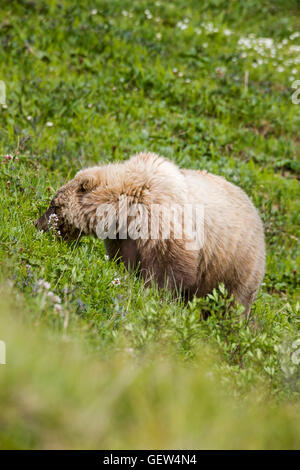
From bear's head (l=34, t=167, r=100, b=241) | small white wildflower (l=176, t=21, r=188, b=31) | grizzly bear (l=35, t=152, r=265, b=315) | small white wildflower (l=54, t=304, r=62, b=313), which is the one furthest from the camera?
small white wildflower (l=176, t=21, r=188, b=31)

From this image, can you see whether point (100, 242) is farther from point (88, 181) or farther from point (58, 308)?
point (58, 308)

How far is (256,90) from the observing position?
11023 millimetres

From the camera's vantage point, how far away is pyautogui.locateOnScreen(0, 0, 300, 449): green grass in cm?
232

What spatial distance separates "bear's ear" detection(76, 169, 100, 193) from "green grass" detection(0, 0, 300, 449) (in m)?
0.58

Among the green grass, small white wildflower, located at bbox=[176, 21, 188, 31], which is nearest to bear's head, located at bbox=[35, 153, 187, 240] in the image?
the green grass

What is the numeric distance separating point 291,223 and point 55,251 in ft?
17.0

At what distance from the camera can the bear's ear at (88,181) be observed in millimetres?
5113

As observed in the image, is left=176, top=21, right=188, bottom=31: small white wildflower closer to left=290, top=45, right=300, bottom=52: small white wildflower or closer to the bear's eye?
left=290, top=45, right=300, bottom=52: small white wildflower

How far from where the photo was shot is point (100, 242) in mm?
5906

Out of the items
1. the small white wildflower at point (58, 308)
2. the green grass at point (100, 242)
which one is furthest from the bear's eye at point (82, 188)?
A: the small white wildflower at point (58, 308)

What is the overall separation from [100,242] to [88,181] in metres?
1.00

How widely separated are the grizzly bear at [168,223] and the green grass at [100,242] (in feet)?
0.88

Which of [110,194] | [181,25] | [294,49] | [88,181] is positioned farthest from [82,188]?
[294,49]
